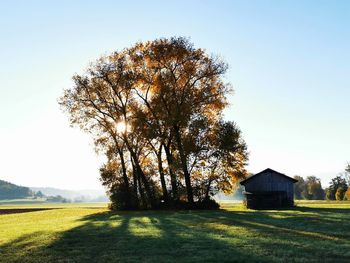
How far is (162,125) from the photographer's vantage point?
194 feet

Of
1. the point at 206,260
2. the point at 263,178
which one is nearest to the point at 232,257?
the point at 206,260

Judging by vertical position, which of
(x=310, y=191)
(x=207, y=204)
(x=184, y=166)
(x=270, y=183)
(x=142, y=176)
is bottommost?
(x=207, y=204)

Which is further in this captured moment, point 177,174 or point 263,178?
point 263,178

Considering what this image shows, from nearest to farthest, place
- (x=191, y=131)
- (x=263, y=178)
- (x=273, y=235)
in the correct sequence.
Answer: (x=273, y=235) < (x=191, y=131) < (x=263, y=178)

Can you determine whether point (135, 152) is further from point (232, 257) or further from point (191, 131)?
point (232, 257)

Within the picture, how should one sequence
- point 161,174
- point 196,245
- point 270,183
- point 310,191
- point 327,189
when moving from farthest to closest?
point 310,191 < point 327,189 < point 270,183 < point 161,174 < point 196,245

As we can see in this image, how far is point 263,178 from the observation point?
66.3 m

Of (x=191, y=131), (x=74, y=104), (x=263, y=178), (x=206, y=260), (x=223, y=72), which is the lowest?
(x=206, y=260)

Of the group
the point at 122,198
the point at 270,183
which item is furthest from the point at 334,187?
the point at 122,198

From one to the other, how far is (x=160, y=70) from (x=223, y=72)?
8.40m

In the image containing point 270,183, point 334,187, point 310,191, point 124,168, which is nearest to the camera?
point 124,168

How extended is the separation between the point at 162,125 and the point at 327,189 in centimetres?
8947

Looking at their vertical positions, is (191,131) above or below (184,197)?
above

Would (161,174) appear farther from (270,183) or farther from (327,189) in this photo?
(327,189)
